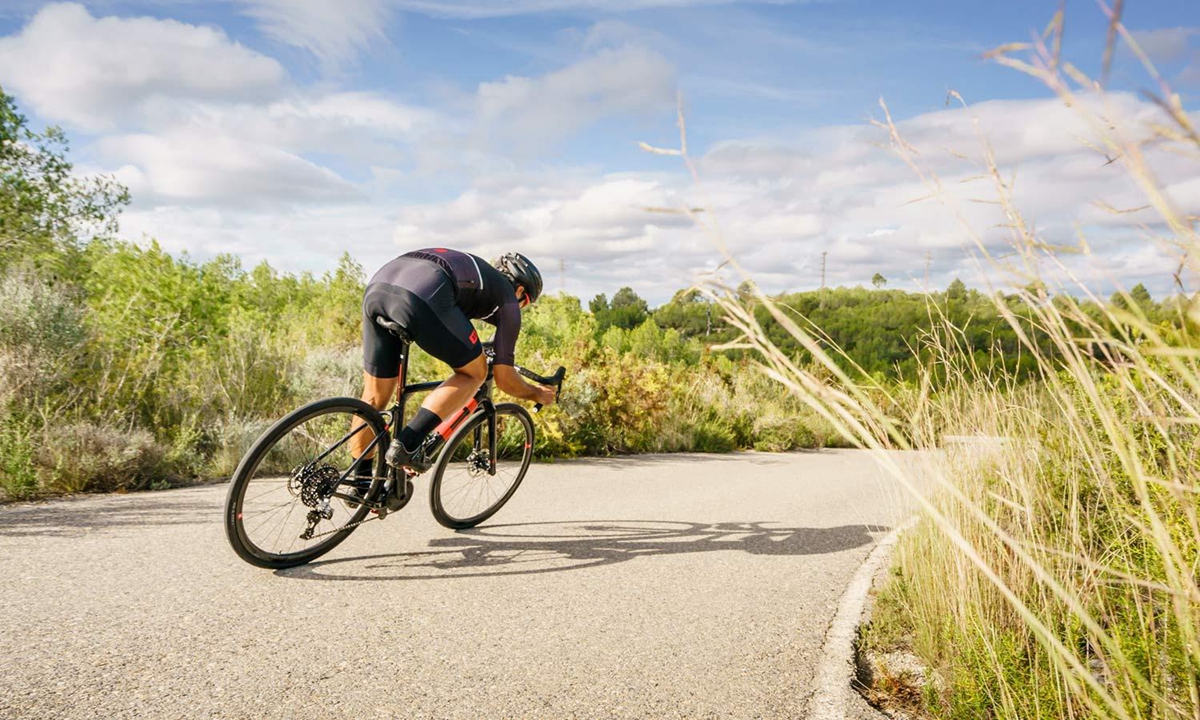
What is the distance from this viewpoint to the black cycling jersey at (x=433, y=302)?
4.68 meters

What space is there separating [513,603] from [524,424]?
2.60m

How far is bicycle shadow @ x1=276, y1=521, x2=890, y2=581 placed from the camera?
14.8 ft

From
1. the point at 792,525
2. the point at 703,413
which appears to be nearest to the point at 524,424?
the point at 792,525

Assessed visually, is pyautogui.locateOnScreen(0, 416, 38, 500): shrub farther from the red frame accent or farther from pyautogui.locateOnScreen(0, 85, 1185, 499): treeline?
the red frame accent

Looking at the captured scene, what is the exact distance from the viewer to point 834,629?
152 inches

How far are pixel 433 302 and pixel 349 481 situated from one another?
1249 mm

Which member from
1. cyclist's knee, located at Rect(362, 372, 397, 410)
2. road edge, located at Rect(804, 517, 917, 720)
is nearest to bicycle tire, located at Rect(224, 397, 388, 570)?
cyclist's knee, located at Rect(362, 372, 397, 410)

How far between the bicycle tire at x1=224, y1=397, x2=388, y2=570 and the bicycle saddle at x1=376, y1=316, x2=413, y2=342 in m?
0.49

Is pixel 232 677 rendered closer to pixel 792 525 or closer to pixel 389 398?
pixel 389 398

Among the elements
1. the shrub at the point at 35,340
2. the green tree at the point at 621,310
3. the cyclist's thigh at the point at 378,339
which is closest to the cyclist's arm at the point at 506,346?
the cyclist's thigh at the point at 378,339

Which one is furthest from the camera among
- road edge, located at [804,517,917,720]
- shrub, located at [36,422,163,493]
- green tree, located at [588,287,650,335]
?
green tree, located at [588,287,650,335]

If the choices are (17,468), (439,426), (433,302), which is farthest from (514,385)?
(17,468)

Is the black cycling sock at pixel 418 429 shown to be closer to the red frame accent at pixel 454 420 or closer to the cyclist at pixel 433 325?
the cyclist at pixel 433 325

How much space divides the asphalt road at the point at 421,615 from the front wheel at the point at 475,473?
0.56 ft
